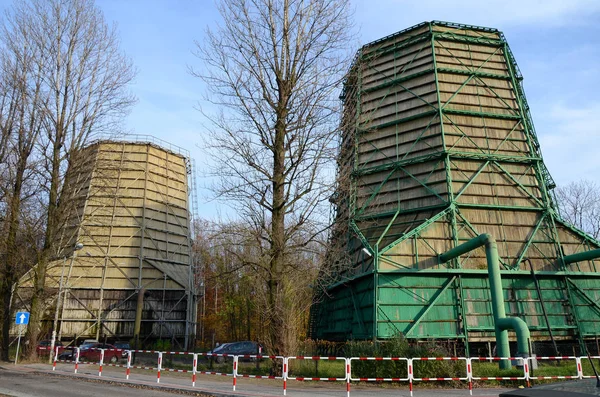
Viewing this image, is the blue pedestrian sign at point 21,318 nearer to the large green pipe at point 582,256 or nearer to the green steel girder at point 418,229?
the green steel girder at point 418,229

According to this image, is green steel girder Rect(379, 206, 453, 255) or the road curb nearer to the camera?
the road curb

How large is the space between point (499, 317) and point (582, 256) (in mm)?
7114

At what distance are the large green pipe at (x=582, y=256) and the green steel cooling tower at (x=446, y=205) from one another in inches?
4.9

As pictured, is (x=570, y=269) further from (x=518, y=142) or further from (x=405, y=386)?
(x=405, y=386)

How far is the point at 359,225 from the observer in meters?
25.2

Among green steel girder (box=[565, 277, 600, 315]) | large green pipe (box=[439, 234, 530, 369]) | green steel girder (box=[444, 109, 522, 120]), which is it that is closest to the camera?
large green pipe (box=[439, 234, 530, 369])

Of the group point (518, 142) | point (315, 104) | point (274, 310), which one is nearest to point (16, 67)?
point (315, 104)

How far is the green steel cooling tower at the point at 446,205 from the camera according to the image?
69.0ft

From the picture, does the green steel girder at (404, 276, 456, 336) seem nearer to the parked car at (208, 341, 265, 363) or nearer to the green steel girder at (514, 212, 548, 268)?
the green steel girder at (514, 212, 548, 268)

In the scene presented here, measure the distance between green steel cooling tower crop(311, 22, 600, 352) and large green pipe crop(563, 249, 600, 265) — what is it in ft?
0.41

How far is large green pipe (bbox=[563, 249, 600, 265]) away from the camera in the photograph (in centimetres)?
2133

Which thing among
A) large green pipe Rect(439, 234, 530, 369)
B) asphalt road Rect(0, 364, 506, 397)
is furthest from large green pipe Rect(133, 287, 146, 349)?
large green pipe Rect(439, 234, 530, 369)

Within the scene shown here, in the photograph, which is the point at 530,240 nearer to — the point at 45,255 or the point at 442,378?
the point at 442,378

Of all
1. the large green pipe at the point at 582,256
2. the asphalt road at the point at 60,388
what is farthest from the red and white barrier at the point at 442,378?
the large green pipe at the point at 582,256
